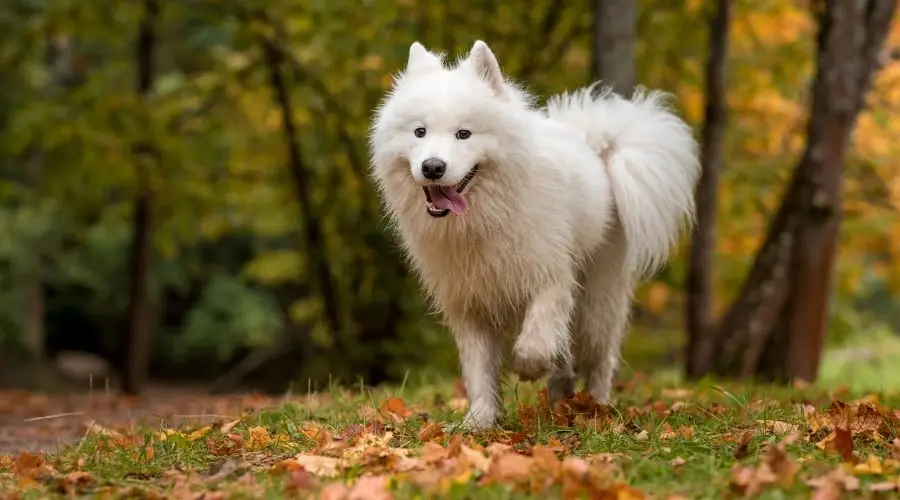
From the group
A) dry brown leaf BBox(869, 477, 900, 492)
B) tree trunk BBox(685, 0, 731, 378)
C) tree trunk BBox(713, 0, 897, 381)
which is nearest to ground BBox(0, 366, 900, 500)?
dry brown leaf BBox(869, 477, 900, 492)

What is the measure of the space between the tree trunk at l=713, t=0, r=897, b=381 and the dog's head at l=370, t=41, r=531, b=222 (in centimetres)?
503

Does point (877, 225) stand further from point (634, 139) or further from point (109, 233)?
point (109, 233)

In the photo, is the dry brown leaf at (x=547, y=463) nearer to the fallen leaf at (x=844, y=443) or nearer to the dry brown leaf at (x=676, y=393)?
the fallen leaf at (x=844, y=443)

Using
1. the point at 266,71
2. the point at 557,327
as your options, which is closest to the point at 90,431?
the point at 557,327

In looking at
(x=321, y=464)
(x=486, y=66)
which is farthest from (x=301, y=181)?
(x=321, y=464)

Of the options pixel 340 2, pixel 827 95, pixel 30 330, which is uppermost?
pixel 340 2

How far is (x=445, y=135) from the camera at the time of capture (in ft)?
14.9

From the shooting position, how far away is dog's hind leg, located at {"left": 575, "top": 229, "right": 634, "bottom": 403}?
18.7 feet

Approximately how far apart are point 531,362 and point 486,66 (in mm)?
1369

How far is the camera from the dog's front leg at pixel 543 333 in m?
4.61

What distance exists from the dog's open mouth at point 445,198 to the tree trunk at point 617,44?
3.16 meters

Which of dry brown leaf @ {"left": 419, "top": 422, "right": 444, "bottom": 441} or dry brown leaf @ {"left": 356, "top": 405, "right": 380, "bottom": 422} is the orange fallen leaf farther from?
dry brown leaf @ {"left": 419, "top": 422, "right": 444, "bottom": 441}

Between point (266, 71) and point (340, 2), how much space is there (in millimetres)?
1777

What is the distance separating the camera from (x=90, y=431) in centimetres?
529
